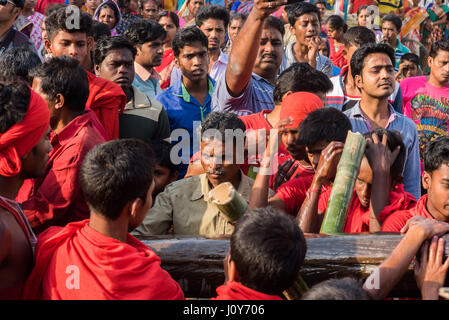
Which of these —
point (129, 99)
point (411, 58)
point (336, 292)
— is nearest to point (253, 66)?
point (129, 99)

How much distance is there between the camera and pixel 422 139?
21.8ft

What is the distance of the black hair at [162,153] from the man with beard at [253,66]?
0.56 m

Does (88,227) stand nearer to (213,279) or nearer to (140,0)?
(213,279)

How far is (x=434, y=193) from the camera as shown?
11.6ft

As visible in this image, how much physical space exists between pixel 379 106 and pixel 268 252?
3.33m

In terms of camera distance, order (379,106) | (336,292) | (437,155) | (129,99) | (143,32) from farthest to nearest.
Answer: (143,32) → (379,106) → (129,99) → (437,155) → (336,292)

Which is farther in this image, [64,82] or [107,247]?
[64,82]

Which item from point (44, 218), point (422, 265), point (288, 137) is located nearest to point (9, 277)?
point (44, 218)

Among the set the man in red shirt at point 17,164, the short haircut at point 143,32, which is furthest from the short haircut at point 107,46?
the man in red shirt at point 17,164

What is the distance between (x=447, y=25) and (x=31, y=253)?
1238 centimetres

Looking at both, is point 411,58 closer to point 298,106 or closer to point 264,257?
point 298,106

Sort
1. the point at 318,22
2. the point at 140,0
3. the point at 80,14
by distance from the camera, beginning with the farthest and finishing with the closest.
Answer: the point at 140,0 → the point at 318,22 → the point at 80,14

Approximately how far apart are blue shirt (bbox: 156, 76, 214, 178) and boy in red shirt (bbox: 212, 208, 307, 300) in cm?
272

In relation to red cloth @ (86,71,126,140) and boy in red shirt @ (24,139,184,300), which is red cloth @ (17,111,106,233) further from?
red cloth @ (86,71,126,140)
